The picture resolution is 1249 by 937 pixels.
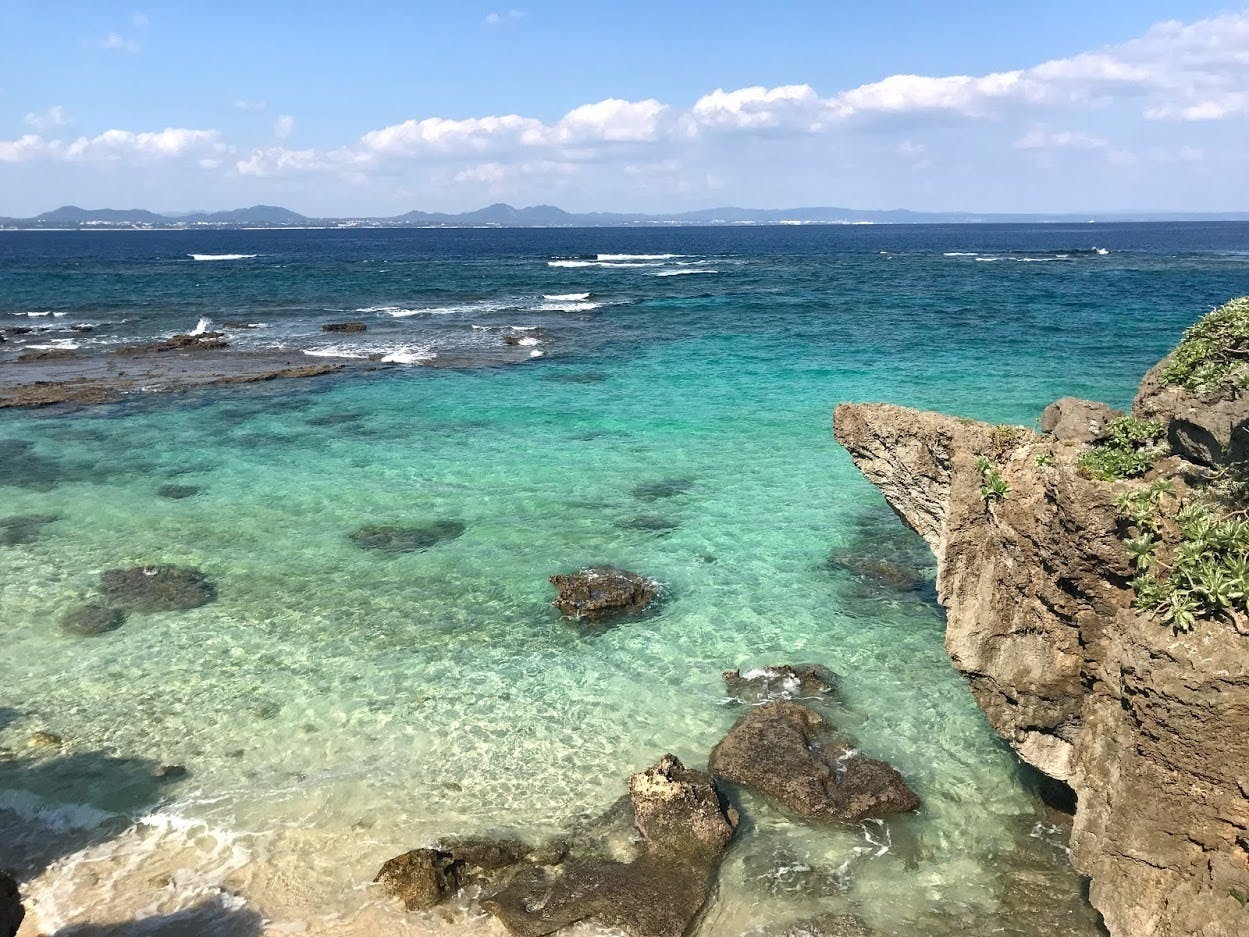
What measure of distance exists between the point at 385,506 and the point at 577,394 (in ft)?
46.6

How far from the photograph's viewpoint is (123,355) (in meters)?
43.2

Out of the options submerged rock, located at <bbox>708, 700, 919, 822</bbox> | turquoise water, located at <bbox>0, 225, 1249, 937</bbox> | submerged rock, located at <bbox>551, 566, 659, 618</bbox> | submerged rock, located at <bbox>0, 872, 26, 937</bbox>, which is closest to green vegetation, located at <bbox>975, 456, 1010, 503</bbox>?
submerged rock, located at <bbox>708, 700, 919, 822</bbox>

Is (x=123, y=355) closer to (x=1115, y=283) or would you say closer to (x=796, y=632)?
(x=796, y=632)

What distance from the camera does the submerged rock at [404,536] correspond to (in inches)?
736

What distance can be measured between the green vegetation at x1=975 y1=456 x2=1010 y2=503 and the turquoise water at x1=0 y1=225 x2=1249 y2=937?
407 cm

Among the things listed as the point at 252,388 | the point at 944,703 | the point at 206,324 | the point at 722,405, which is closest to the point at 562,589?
the point at 944,703

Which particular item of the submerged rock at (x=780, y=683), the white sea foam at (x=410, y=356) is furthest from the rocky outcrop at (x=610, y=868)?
the white sea foam at (x=410, y=356)

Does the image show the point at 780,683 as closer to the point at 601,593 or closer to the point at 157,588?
the point at 601,593

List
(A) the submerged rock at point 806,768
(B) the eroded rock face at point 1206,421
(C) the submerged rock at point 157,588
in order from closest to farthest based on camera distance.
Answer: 1. (B) the eroded rock face at point 1206,421
2. (A) the submerged rock at point 806,768
3. (C) the submerged rock at point 157,588

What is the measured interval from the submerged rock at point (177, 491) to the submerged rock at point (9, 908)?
16.3 m

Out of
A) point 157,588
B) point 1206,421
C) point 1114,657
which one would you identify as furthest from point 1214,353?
point 157,588

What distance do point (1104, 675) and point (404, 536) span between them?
48.5ft

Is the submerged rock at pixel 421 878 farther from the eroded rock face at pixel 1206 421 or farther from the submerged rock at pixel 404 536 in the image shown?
the submerged rock at pixel 404 536

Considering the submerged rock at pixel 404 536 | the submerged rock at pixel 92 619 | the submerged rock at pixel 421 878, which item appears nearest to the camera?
the submerged rock at pixel 421 878
